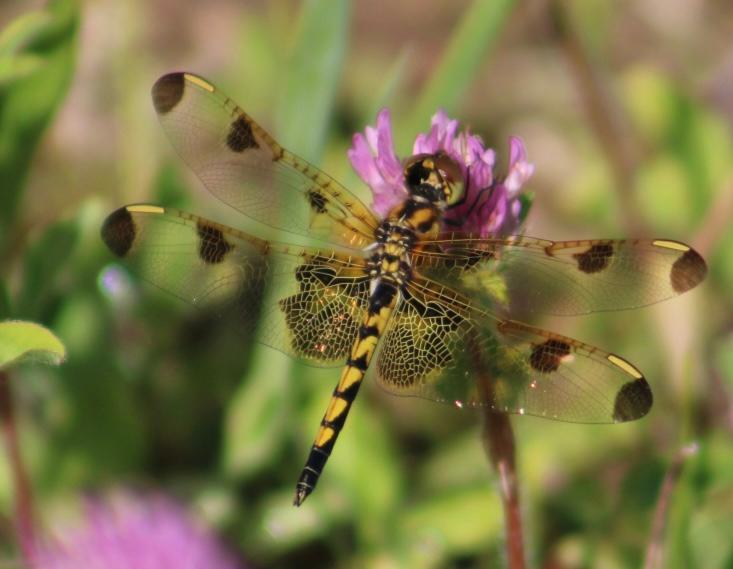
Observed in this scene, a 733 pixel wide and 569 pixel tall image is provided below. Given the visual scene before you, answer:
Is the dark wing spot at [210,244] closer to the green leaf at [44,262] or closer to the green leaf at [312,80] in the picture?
the green leaf at [44,262]

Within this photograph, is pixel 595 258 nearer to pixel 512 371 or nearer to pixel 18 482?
pixel 512 371

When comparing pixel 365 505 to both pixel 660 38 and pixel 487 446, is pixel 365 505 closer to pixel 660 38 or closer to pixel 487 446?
pixel 487 446

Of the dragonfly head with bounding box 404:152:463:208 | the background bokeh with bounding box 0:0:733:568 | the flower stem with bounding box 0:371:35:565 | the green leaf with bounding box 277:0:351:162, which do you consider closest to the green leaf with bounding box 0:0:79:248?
the background bokeh with bounding box 0:0:733:568

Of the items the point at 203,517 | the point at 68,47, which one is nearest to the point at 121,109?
the point at 68,47

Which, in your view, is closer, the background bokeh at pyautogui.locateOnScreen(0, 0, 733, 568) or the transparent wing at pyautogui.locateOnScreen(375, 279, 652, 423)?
the transparent wing at pyautogui.locateOnScreen(375, 279, 652, 423)

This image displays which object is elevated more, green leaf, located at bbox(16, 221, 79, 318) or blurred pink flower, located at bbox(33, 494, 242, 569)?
Answer: green leaf, located at bbox(16, 221, 79, 318)

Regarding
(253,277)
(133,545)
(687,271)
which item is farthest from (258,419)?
(687,271)

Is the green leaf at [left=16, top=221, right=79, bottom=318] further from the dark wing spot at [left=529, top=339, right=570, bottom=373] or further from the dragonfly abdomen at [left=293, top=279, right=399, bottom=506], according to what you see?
the dark wing spot at [left=529, top=339, right=570, bottom=373]
